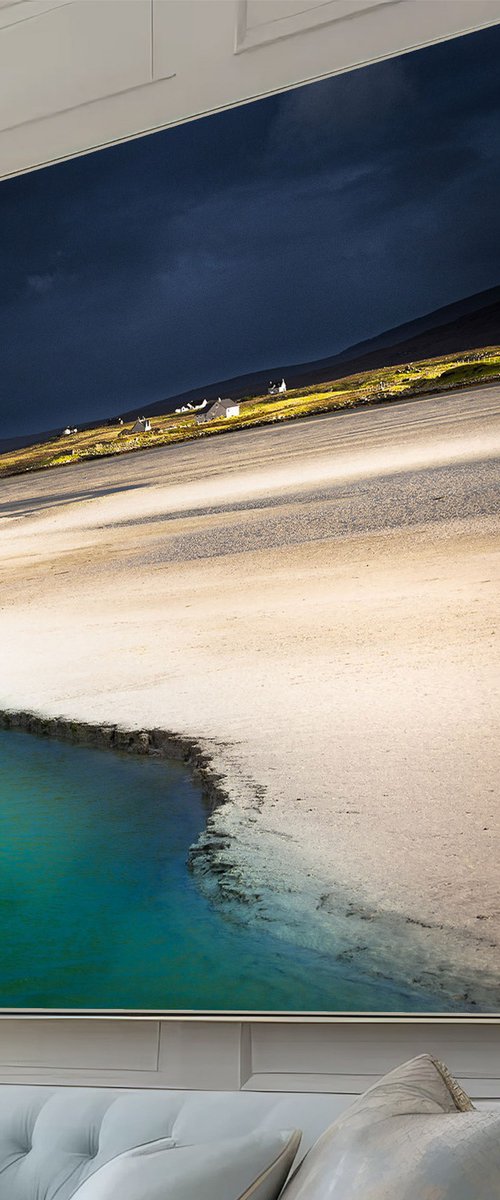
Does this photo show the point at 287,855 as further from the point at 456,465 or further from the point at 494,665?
the point at 456,465

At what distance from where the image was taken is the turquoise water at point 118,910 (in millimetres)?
1616

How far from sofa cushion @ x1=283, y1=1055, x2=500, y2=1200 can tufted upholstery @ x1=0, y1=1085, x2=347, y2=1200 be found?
0.86 feet

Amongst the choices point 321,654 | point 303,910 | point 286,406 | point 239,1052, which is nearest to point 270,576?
point 321,654

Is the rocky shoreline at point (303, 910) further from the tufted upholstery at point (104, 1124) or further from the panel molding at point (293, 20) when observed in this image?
the panel molding at point (293, 20)

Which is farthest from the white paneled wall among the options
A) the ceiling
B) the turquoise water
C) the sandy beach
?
the ceiling

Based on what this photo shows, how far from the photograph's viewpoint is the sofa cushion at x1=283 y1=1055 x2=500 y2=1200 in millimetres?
657

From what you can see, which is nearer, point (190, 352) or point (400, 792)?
point (400, 792)

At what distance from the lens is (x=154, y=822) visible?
1709 millimetres

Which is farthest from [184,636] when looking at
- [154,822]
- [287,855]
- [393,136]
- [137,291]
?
[393,136]

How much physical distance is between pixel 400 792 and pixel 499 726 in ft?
0.66

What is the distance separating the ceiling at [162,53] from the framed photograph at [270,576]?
1.9 inches

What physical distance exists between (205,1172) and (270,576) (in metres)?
1.14

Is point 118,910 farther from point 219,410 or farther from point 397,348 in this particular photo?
point 397,348

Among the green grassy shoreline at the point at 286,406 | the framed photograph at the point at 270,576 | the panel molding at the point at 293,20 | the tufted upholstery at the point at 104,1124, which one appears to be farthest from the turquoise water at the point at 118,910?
the panel molding at the point at 293,20
